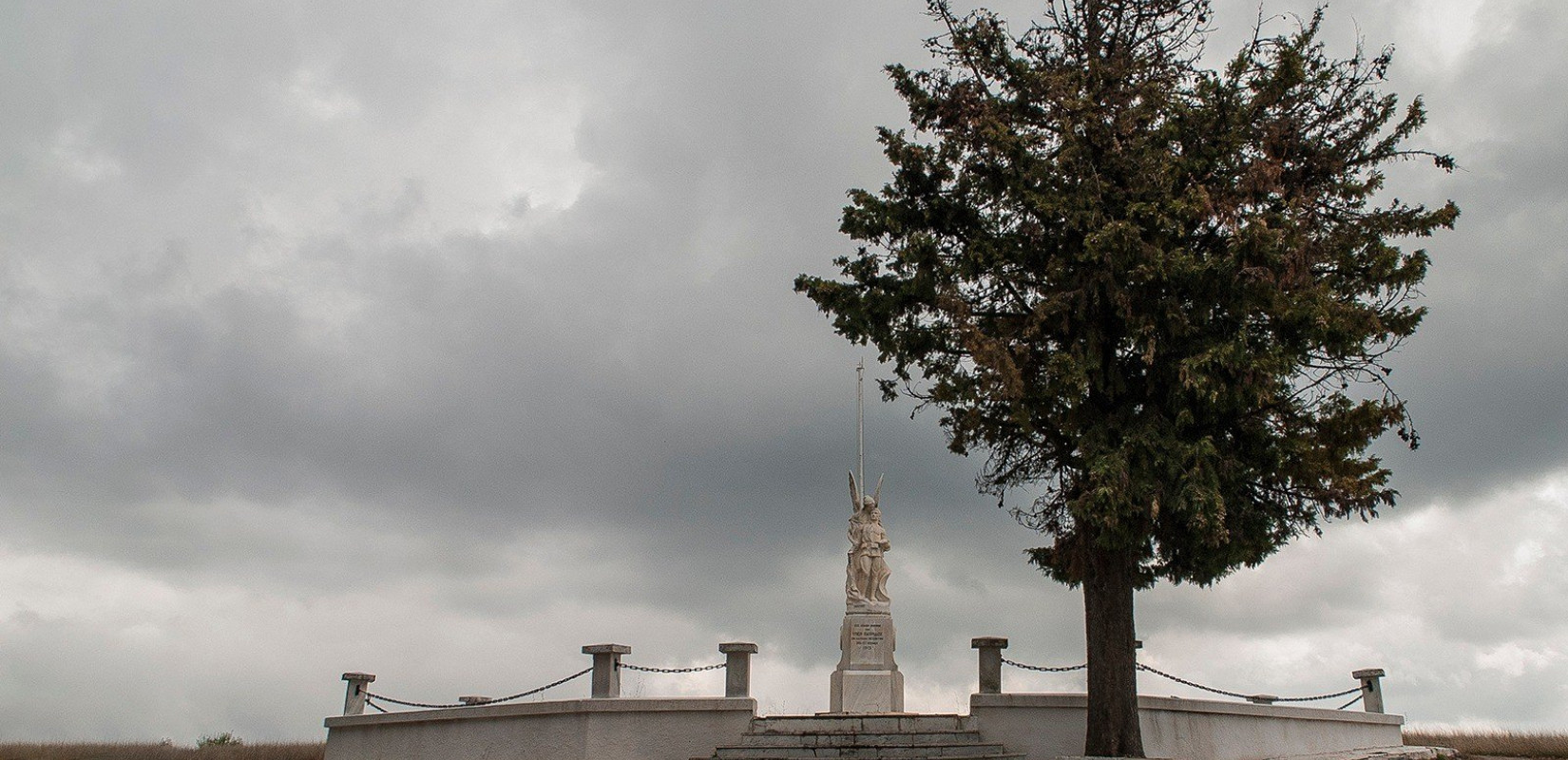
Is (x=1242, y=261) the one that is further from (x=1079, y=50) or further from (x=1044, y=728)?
(x=1044, y=728)

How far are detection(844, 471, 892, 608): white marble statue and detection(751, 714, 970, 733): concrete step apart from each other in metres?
2.74

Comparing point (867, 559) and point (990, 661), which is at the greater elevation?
point (867, 559)

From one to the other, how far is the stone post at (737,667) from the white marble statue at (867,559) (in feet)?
9.22

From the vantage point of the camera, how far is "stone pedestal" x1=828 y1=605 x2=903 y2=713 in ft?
55.2

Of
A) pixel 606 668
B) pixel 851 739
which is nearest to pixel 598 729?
pixel 606 668

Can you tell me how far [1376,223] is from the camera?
43.9 feet

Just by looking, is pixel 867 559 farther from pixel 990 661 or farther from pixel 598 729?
pixel 598 729

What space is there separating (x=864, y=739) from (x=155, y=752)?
39.7ft

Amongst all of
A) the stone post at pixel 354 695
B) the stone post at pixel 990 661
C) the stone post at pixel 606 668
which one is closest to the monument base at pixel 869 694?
the stone post at pixel 990 661

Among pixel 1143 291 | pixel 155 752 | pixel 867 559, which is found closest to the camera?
pixel 1143 291

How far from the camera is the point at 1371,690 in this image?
1925 centimetres

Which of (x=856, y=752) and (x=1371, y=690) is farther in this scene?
(x=1371, y=690)

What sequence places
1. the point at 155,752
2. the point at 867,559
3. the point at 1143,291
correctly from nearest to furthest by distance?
1. the point at 1143,291
2. the point at 867,559
3. the point at 155,752

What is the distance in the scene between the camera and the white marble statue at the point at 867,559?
57.6 feet
